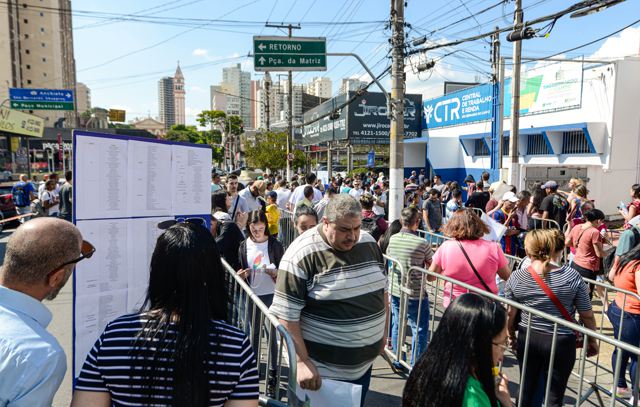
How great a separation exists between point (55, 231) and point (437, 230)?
8.42 m

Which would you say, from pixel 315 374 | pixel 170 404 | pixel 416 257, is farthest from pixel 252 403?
pixel 416 257

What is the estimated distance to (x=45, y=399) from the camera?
1.44 metres

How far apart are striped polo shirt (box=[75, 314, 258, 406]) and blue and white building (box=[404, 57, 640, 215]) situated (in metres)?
14.1

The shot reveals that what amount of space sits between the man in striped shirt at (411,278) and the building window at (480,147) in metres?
19.9

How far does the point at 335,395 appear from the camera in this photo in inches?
99.0

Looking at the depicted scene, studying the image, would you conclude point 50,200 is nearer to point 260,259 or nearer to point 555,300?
point 260,259

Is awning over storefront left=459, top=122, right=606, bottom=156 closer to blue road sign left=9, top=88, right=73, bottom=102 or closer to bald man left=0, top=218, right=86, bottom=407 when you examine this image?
bald man left=0, top=218, right=86, bottom=407

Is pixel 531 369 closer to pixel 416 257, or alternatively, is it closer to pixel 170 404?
pixel 416 257

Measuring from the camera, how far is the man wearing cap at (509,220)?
26.6 feet

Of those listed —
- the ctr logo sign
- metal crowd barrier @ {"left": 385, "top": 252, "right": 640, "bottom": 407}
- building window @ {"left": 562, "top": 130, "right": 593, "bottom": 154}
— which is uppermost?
the ctr logo sign

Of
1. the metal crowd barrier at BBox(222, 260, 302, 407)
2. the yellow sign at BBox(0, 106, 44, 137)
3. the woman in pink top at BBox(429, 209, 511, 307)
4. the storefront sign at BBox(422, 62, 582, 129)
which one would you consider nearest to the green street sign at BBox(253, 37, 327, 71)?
the metal crowd barrier at BBox(222, 260, 302, 407)

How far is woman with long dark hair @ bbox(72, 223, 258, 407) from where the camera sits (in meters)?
1.52

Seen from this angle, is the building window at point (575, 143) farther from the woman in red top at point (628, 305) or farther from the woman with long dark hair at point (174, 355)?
the woman with long dark hair at point (174, 355)

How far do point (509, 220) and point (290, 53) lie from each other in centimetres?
620
